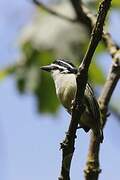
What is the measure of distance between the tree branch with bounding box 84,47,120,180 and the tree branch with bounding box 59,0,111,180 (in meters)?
0.41

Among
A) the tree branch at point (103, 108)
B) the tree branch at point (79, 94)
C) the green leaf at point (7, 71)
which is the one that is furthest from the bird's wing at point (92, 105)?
the green leaf at point (7, 71)

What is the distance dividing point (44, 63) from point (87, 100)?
43.2 inches

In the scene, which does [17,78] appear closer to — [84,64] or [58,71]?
[58,71]

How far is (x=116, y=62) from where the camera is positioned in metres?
4.20

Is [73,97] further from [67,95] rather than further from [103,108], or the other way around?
[103,108]

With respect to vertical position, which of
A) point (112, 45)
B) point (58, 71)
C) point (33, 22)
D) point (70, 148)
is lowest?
point (70, 148)

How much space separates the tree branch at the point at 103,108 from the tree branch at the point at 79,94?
413 mm

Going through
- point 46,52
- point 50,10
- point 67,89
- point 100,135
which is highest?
point 50,10

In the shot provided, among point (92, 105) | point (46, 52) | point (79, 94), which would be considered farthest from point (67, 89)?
point (46, 52)

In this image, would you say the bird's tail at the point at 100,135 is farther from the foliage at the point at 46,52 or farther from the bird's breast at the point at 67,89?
the foliage at the point at 46,52

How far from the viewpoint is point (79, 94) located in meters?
3.03

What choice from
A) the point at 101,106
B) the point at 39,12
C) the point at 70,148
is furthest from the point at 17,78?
the point at 70,148

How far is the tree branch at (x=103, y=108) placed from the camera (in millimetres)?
3631

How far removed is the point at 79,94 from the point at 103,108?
37.1 inches
